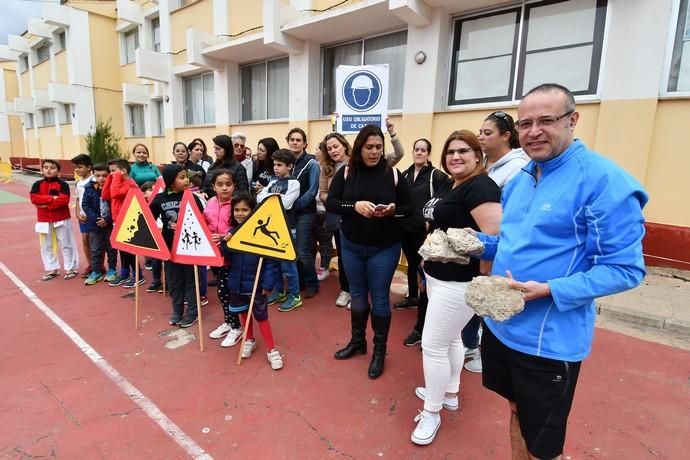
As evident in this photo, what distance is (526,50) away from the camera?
6328 millimetres

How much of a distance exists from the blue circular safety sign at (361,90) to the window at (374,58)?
2.96 meters

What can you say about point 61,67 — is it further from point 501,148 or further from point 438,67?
point 501,148

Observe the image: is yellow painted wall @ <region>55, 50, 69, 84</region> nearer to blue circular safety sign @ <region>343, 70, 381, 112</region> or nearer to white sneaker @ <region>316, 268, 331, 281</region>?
blue circular safety sign @ <region>343, 70, 381, 112</region>

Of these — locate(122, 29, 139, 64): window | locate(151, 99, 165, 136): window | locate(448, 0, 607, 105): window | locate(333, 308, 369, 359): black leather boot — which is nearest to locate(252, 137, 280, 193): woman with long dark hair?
locate(333, 308, 369, 359): black leather boot

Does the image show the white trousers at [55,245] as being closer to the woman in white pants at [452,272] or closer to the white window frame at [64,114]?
the woman in white pants at [452,272]

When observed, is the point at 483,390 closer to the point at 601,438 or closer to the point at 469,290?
the point at 601,438

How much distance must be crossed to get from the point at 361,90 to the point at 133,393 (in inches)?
165

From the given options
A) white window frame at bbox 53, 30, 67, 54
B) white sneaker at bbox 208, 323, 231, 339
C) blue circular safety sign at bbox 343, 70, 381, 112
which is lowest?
white sneaker at bbox 208, 323, 231, 339

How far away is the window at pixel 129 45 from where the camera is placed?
17469mm

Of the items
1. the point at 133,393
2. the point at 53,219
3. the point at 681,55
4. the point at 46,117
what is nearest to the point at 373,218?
the point at 133,393

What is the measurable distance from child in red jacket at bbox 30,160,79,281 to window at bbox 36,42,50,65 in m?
23.0

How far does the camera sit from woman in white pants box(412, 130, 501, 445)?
2164 mm

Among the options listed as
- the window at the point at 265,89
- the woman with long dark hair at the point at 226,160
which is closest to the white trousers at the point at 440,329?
the woman with long dark hair at the point at 226,160

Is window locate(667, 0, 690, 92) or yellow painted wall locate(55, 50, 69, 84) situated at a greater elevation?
yellow painted wall locate(55, 50, 69, 84)
